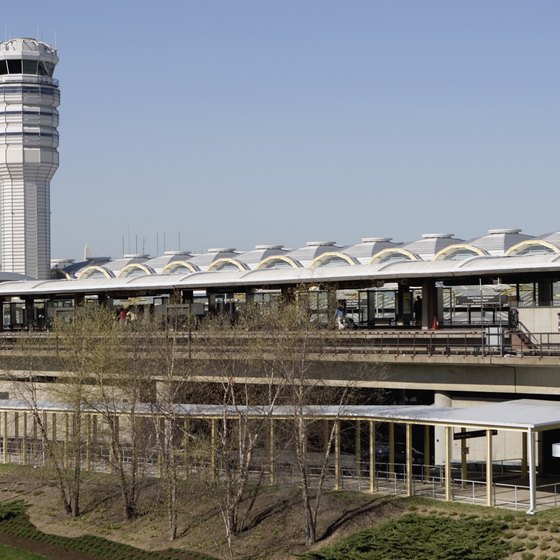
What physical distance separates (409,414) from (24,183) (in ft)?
449

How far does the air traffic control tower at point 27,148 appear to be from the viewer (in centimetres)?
16862

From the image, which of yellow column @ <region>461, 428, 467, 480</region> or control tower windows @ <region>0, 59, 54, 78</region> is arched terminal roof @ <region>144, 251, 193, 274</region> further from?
yellow column @ <region>461, 428, 467, 480</region>

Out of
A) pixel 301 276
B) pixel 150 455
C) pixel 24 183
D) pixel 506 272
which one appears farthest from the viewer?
pixel 24 183

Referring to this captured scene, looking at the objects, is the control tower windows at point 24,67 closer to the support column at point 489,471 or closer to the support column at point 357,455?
the support column at point 357,455

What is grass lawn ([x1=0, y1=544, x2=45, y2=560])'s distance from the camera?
46688mm

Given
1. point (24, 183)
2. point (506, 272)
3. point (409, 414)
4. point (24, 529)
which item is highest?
point (24, 183)

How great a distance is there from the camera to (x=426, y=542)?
1526 inches

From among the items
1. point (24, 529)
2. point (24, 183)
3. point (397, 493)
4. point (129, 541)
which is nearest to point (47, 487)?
point (24, 529)

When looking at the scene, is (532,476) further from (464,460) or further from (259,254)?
(259,254)

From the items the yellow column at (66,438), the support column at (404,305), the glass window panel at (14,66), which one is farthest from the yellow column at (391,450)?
the glass window panel at (14,66)

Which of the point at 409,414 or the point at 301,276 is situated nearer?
the point at 409,414

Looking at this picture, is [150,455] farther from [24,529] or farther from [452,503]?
[452,503]

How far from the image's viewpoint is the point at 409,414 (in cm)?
4581

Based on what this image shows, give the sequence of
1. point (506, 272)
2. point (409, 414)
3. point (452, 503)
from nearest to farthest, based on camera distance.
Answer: point (452, 503) < point (409, 414) < point (506, 272)
